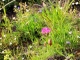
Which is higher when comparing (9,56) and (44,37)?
(44,37)

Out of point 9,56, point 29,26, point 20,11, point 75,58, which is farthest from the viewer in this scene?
point 20,11

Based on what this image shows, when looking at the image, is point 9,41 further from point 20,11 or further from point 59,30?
point 59,30

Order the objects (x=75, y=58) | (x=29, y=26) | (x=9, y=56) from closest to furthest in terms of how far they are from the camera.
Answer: (x=75, y=58)
(x=9, y=56)
(x=29, y=26)

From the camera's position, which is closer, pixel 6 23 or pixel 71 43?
pixel 71 43

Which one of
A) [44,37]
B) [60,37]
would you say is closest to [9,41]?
[44,37]

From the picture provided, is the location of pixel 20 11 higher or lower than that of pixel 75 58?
higher

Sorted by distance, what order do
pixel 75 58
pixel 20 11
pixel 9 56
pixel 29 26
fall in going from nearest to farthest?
pixel 75 58
pixel 9 56
pixel 29 26
pixel 20 11

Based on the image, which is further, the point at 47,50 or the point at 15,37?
the point at 15,37

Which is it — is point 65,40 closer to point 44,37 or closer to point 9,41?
point 44,37

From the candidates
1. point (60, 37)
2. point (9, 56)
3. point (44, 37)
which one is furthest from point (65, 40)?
point (9, 56)
